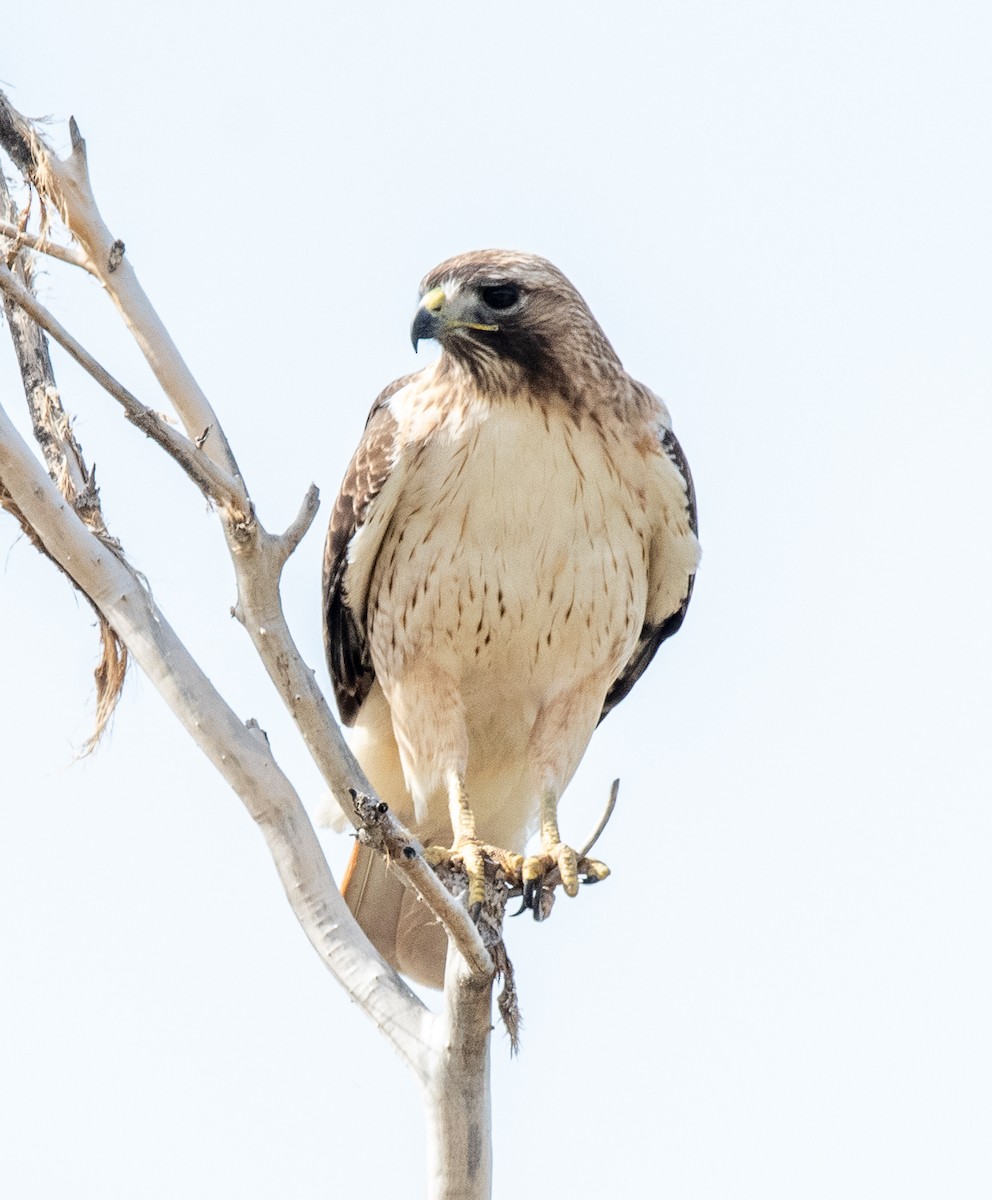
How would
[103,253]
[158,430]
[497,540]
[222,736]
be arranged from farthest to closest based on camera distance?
[497,540] < [103,253] < [222,736] < [158,430]

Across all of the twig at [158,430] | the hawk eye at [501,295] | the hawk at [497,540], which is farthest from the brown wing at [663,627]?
the twig at [158,430]

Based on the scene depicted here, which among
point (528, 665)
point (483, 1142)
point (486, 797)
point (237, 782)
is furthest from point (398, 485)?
point (483, 1142)

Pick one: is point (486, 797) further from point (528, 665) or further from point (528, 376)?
point (528, 376)

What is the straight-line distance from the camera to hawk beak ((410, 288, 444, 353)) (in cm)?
514

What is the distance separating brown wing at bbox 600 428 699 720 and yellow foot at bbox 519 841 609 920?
1.21 metres

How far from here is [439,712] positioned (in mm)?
5316

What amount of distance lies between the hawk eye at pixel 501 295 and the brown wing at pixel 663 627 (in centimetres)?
63

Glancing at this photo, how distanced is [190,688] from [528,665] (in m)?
1.65

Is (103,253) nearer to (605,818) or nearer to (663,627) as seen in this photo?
(605,818)

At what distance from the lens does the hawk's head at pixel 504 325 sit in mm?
5168

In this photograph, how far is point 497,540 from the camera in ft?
16.7

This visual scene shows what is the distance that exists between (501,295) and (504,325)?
0.11 meters

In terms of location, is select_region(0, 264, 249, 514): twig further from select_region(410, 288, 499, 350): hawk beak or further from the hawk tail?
the hawk tail

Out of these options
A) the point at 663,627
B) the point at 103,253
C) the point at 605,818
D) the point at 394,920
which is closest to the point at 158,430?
the point at 103,253
